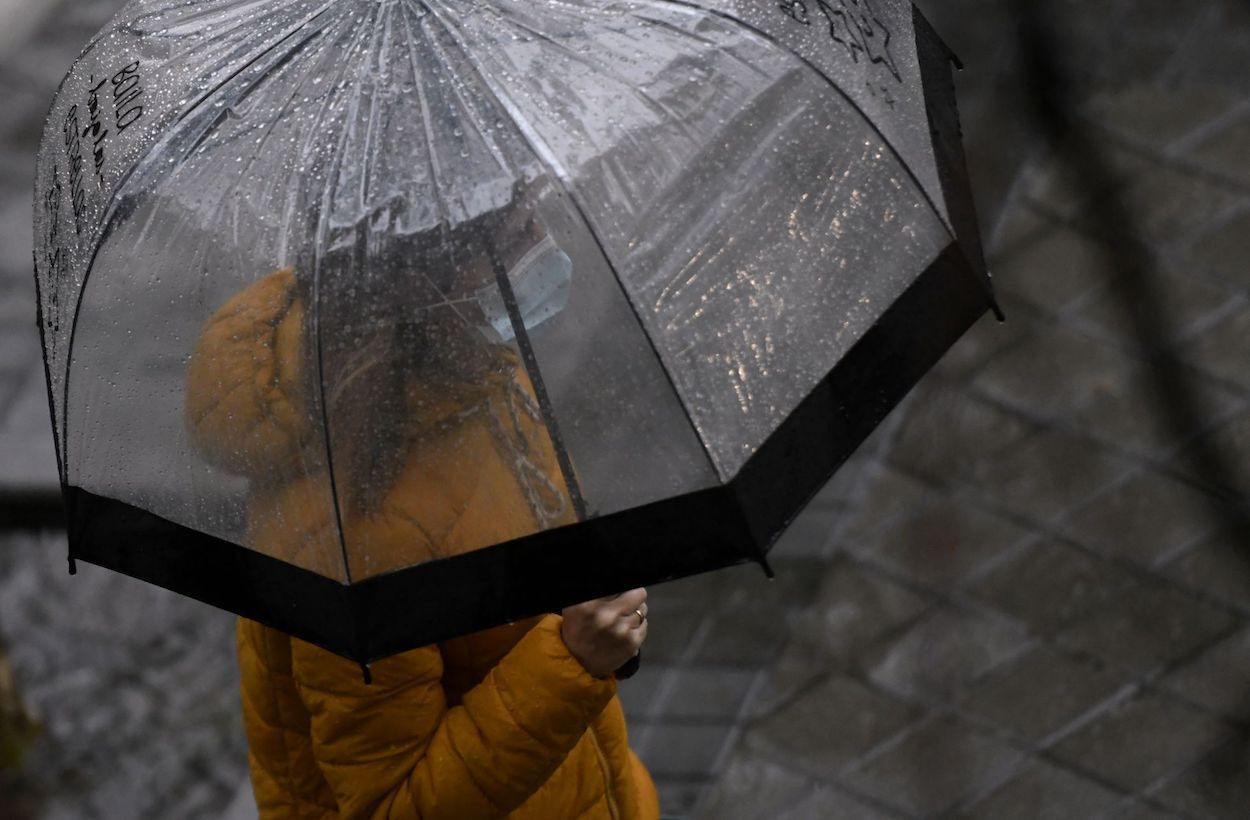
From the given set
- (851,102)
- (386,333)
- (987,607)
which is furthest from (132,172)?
(987,607)

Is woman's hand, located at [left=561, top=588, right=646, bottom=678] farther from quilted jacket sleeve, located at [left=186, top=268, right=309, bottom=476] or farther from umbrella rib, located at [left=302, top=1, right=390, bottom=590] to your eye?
quilted jacket sleeve, located at [left=186, top=268, right=309, bottom=476]

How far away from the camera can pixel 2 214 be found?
17.2ft

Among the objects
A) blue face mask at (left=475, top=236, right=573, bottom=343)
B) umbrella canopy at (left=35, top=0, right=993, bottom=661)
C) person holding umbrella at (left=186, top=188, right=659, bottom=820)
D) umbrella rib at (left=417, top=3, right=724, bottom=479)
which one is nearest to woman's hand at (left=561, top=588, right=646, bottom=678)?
person holding umbrella at (left=186, top=188, right=659, bottom=820)

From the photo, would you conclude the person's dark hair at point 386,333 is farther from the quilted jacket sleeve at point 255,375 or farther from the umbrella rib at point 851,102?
the umbrella rib at point 851,102

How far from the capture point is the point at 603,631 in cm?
199

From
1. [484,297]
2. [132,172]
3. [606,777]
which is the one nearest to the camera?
[484,297]

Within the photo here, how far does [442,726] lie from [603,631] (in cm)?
27

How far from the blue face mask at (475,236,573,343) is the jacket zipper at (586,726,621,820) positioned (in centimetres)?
77

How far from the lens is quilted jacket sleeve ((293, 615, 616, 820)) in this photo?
6.55ft

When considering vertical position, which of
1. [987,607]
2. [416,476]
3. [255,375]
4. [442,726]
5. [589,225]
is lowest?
[987,607]

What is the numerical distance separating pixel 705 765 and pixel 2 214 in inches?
127

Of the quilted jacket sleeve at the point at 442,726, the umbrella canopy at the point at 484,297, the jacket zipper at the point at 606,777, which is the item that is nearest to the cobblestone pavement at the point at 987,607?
the jacket zipper at the point at 606,777

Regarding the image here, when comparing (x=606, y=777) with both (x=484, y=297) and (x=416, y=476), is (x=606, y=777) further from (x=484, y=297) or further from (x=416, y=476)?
(x=484, y=297)

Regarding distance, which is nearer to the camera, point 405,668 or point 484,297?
point 484,297
